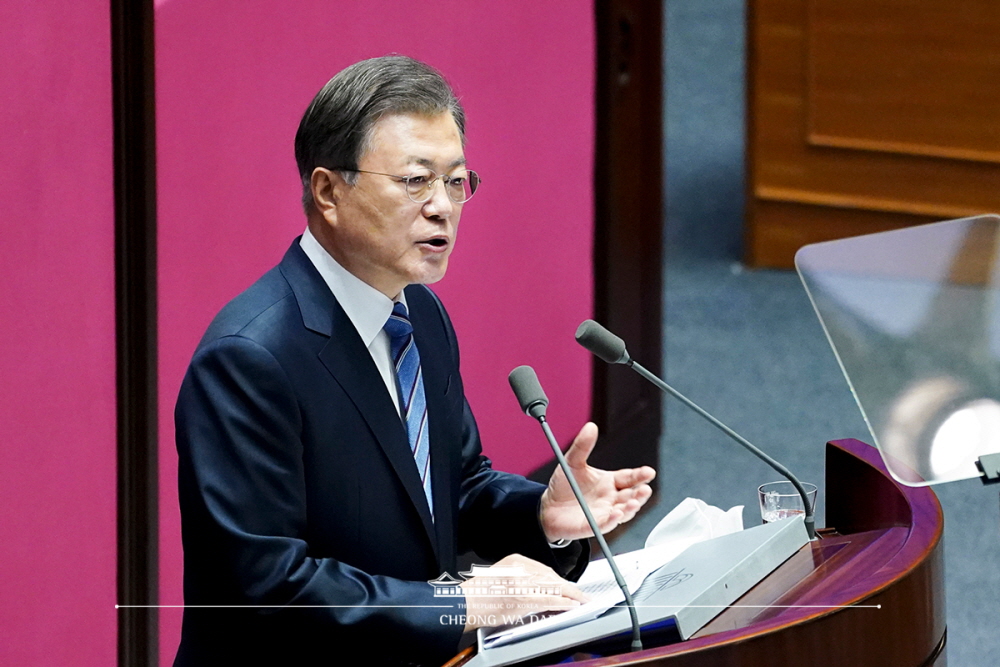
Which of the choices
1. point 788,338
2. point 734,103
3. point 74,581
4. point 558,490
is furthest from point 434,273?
point 734,103

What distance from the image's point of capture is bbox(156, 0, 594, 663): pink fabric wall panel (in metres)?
2.19

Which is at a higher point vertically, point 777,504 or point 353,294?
point 353,294

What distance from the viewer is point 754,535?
1.53m

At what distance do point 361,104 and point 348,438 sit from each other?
1.21ft

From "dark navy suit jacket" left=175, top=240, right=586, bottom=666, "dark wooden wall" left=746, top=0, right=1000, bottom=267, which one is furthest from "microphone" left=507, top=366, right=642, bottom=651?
"dark wooden wall" left=746, top=0, right=1000, bottom=267

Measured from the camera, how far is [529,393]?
1498 mm

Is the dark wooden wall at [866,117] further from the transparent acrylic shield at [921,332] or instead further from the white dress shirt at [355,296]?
the white dress shirt at [355,296]

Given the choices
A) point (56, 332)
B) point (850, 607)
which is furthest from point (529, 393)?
point (56, 332)

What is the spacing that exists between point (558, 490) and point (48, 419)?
2.53 ft

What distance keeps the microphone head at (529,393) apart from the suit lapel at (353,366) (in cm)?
17

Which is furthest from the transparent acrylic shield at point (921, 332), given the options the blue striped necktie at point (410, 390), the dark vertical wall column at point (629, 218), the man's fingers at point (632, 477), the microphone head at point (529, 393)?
the dark vertical wall column at point (629, 218)

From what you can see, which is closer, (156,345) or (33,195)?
(33,195)

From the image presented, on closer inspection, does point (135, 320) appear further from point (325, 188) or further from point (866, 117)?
point (866, 117)

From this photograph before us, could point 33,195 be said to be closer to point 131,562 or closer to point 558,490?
point 131,562
